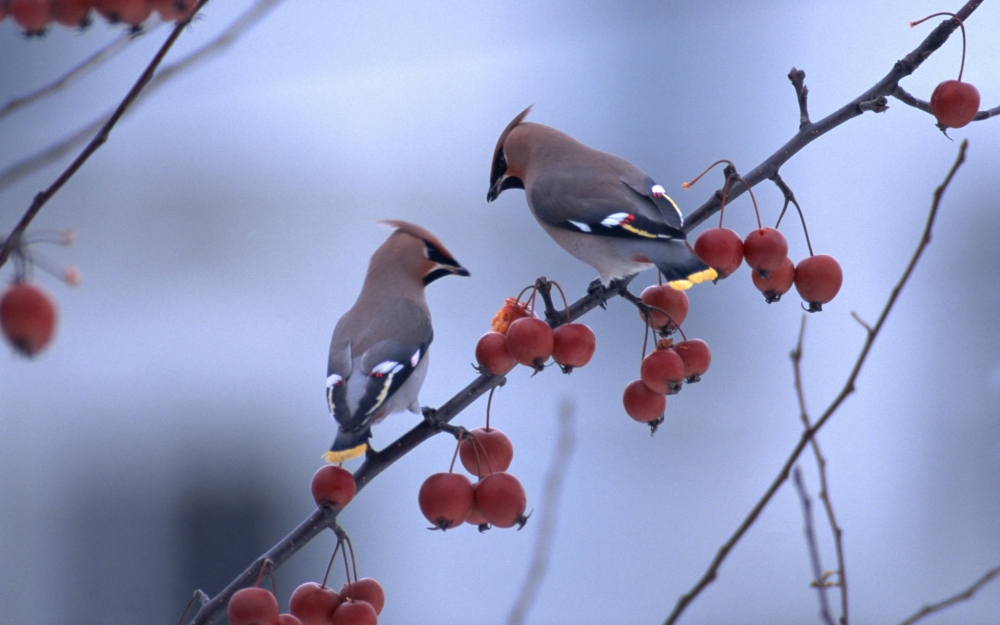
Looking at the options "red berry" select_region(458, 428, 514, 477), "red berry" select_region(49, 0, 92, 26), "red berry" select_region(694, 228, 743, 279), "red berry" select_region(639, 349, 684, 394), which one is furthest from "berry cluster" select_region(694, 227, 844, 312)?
"red berry" select_region(49, 0, 92, 26)

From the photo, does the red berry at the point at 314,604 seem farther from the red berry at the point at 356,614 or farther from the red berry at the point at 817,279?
the red berry at the point at 817,279

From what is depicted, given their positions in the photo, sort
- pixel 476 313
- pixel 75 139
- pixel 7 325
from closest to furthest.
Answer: pixel 7 325
pixel 75 139
pixel 476 313

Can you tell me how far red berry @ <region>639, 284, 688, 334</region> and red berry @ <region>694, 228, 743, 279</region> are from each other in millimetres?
105

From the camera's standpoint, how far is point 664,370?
115 centimetres

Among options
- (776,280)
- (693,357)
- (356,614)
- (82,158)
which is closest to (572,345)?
(693,357)

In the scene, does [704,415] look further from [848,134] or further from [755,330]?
[848,134]

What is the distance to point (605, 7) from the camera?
3.73m

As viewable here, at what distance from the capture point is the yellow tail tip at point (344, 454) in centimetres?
116

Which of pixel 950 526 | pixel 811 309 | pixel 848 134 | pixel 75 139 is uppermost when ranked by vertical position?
pixel 848 134

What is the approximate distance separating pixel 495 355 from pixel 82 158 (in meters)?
0.54

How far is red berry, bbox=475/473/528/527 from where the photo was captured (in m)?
1.11

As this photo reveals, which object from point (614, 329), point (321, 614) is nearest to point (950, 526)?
point (614, 329)

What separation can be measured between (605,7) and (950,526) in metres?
2.33

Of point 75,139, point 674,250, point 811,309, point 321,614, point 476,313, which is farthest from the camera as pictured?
point 476,313
